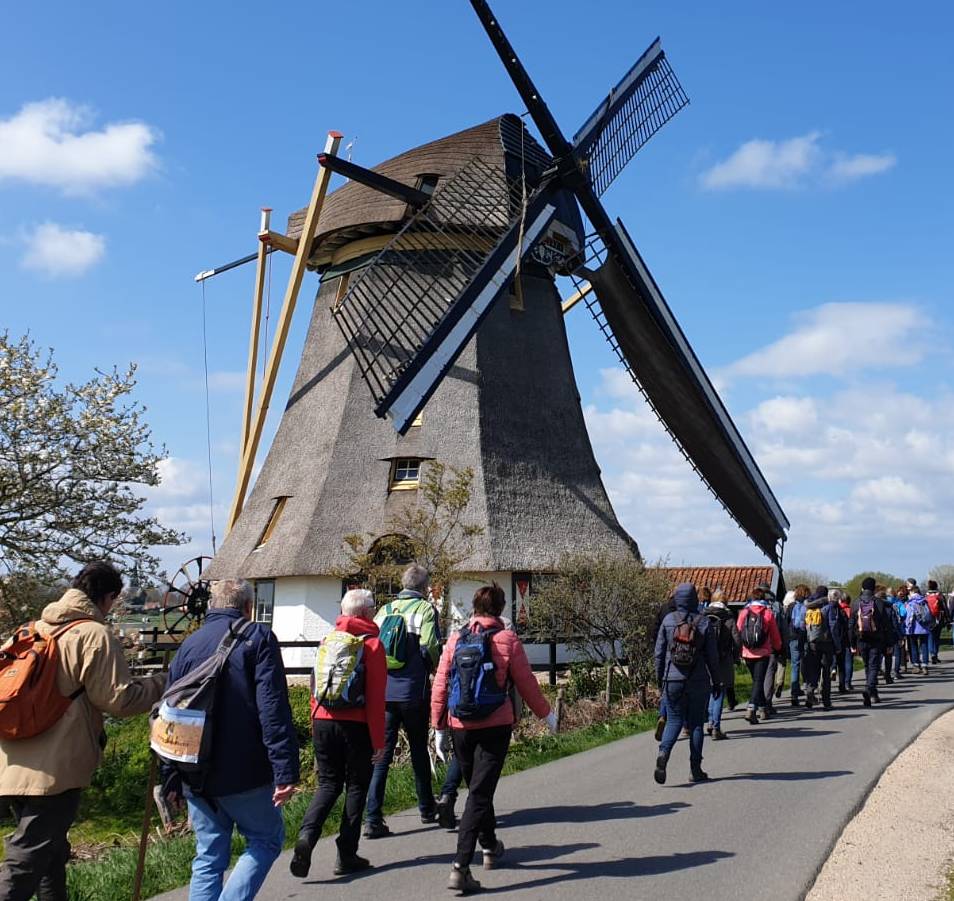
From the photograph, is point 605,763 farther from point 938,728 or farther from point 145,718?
point 145,718

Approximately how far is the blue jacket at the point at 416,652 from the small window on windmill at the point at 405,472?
1274 cm

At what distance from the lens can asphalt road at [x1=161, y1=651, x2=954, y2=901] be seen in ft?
18.9

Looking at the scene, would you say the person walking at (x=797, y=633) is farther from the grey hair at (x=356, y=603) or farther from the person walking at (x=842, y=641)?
the grey hair at (x=356, y=603)

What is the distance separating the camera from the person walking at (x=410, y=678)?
7121 mm

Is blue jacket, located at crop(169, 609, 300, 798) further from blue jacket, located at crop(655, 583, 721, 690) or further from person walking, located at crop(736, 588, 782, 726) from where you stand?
person walking, located at crop(736, 588, 782, 726)

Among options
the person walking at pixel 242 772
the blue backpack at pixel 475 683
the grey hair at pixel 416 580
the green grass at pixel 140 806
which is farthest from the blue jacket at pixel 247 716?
the grey hair at pixel 416 580

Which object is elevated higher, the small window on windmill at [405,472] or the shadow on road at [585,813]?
the small window on windmill at [405,472]

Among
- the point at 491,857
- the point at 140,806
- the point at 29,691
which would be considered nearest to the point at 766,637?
the point at 491,857

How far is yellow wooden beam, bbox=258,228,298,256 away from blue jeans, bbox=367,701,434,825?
613 inches

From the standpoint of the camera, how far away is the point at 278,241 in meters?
21.3

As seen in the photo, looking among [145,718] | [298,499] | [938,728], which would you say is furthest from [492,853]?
[298,499]

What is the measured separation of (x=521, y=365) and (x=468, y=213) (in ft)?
11.6

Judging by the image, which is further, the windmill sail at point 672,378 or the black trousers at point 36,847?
the windmill sail at point 672,378

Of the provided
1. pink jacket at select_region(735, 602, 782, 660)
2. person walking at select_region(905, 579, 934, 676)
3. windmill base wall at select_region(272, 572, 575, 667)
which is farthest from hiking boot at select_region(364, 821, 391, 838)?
person walking at select_region(905, 579, 934, 676)
